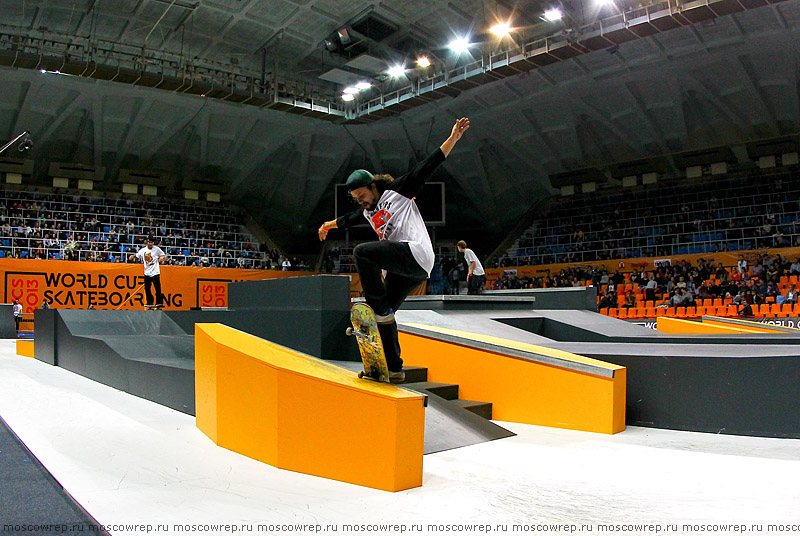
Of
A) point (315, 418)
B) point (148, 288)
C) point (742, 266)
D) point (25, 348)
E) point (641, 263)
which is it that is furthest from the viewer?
point (641, 263)

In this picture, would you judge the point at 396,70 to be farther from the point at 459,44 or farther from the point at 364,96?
the point at 459,44

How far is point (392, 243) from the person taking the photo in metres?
3.52

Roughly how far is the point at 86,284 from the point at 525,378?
675 inches

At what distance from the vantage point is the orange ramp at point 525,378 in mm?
4566

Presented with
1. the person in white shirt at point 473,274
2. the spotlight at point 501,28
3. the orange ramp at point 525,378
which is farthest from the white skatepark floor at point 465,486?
the spotlight at point 501,28

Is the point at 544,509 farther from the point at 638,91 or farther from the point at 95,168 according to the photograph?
the point at 95,168

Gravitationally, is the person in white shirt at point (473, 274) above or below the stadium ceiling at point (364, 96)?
below

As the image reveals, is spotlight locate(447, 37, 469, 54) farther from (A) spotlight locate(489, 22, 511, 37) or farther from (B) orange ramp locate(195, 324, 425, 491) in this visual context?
(B) orange ramp locate(195, 324, 425, 491)

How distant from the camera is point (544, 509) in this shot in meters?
2.61

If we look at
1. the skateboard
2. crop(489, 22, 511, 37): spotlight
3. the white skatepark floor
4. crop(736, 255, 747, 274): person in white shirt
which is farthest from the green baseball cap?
crop(736, 255, 747, 274): person in white shirt

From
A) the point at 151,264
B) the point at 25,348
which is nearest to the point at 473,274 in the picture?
the point at 151,264

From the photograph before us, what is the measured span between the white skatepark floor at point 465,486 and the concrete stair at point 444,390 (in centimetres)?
52

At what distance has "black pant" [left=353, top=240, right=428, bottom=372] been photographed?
3.50 metres

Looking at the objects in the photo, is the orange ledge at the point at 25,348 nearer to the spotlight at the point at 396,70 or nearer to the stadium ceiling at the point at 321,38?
the stadium ceiling at the point at 321,38
